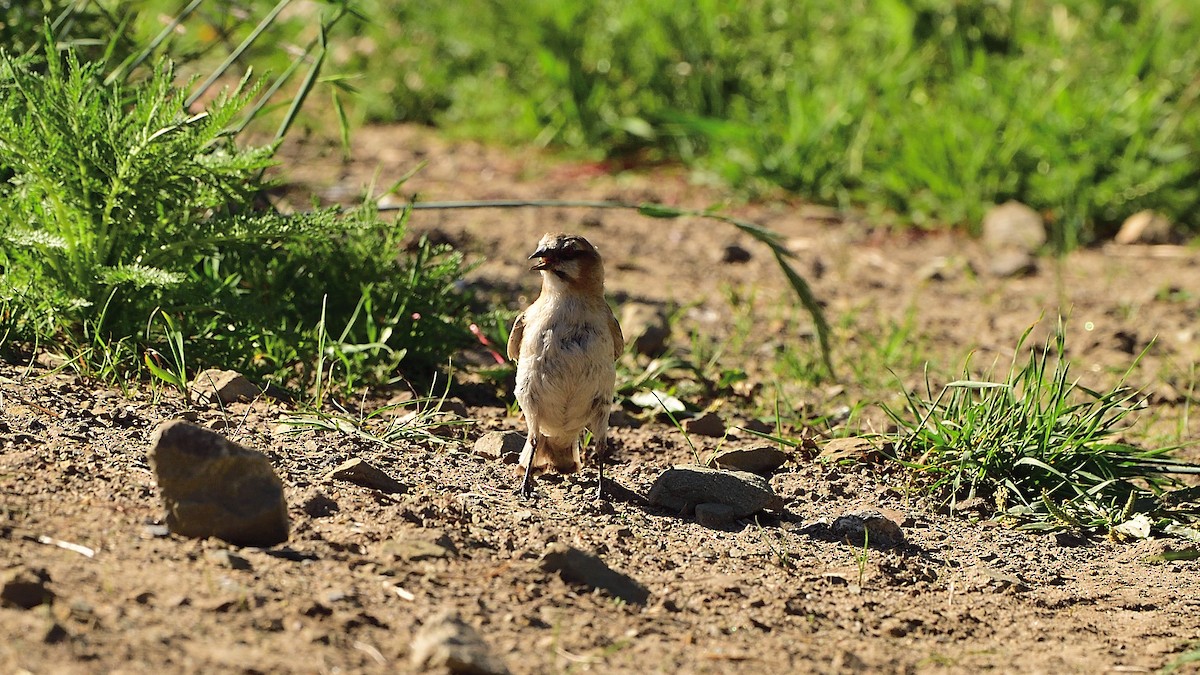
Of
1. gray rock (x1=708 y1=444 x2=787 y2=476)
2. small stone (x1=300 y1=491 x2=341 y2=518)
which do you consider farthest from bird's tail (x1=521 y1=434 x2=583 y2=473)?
small stone (x1=300 y1=491 x2=341 y2=518)

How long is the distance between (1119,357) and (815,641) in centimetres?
347

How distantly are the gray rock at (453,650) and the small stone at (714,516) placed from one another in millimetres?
1243

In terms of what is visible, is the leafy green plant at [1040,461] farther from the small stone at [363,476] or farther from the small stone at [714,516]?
the small stone at [363,476]

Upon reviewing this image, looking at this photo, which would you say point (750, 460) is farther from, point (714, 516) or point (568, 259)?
point (568, 259)

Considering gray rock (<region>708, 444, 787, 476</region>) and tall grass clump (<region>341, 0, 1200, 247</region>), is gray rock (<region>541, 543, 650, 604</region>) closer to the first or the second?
gray rock (<region>708, 444, 787, 476</region>)

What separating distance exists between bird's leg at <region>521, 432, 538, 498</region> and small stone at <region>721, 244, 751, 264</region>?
122 inches

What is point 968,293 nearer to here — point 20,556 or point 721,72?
point 721,72

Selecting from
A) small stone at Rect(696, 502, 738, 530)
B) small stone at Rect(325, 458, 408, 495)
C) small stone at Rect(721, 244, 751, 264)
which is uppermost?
small stone at Rect(721, 244, 751, 264)

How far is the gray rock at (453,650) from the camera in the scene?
282 centimetres

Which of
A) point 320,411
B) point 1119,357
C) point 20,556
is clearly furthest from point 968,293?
point 20,556

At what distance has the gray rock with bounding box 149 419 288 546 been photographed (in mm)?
3328

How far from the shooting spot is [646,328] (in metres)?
5.71

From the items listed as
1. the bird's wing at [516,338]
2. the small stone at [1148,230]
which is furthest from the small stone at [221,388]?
the small stone at [1148,230]

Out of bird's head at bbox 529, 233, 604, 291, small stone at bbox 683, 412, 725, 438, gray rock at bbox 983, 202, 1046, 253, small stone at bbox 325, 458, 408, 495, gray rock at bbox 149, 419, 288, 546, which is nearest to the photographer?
gray rock at bbox 149, 419, 288, 546
